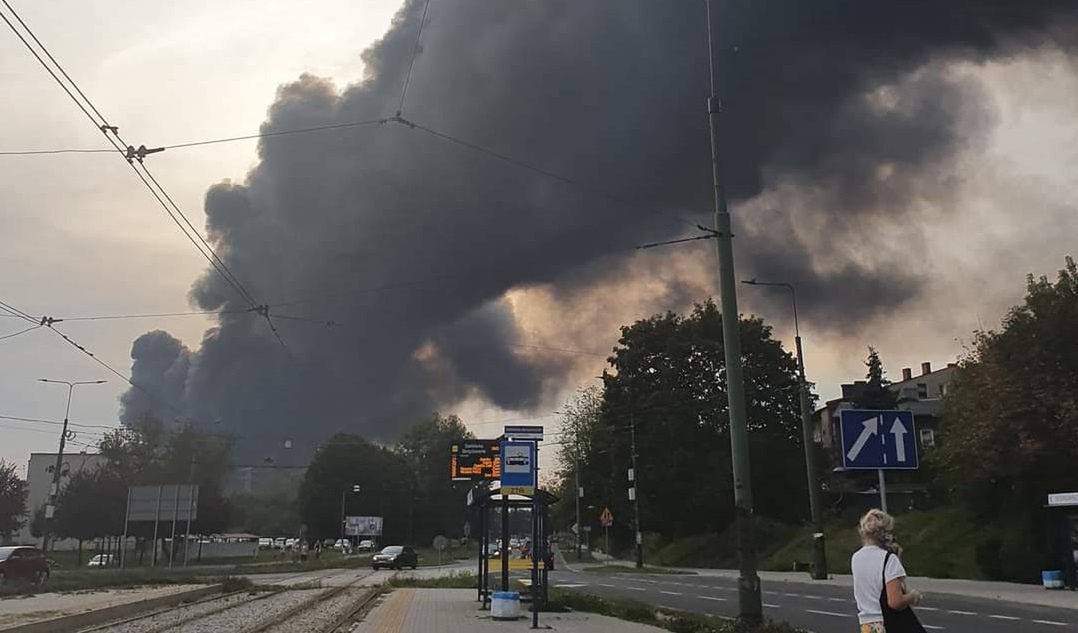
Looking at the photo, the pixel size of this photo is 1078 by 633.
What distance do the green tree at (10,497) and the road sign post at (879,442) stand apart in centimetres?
6906

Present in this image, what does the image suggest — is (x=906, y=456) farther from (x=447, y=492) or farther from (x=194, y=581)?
(x=447, y=492)

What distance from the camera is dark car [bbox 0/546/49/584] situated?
113 ft

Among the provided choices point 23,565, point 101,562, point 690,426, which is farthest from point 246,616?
point 101,562

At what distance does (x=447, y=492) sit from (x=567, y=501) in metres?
31.1

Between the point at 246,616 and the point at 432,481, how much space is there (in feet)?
339

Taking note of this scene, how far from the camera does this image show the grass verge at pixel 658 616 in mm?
13039

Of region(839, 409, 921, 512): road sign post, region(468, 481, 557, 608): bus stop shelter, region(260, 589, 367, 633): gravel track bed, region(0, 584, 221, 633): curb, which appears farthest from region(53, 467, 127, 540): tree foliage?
region(839, 409, 921, 512): road sign post

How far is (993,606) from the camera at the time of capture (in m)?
21.0

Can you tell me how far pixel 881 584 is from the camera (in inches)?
229

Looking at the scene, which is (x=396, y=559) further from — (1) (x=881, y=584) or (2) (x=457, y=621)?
(1) (x=881, y=584)

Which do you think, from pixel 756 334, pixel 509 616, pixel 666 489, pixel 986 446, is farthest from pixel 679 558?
pixel 509 616

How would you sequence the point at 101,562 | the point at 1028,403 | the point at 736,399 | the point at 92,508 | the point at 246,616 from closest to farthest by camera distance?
the point at 736,399 < the point at 246,616 < the point at 1028,403 < the point at 101,562 < the point at 92,508

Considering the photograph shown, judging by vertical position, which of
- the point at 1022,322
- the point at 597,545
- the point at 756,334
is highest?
the point at 756,334

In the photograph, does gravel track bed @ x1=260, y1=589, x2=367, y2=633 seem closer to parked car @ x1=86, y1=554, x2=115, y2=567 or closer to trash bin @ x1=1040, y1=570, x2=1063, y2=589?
trash bin @ x1=1040, y1=570, x2=1063, y2=589
